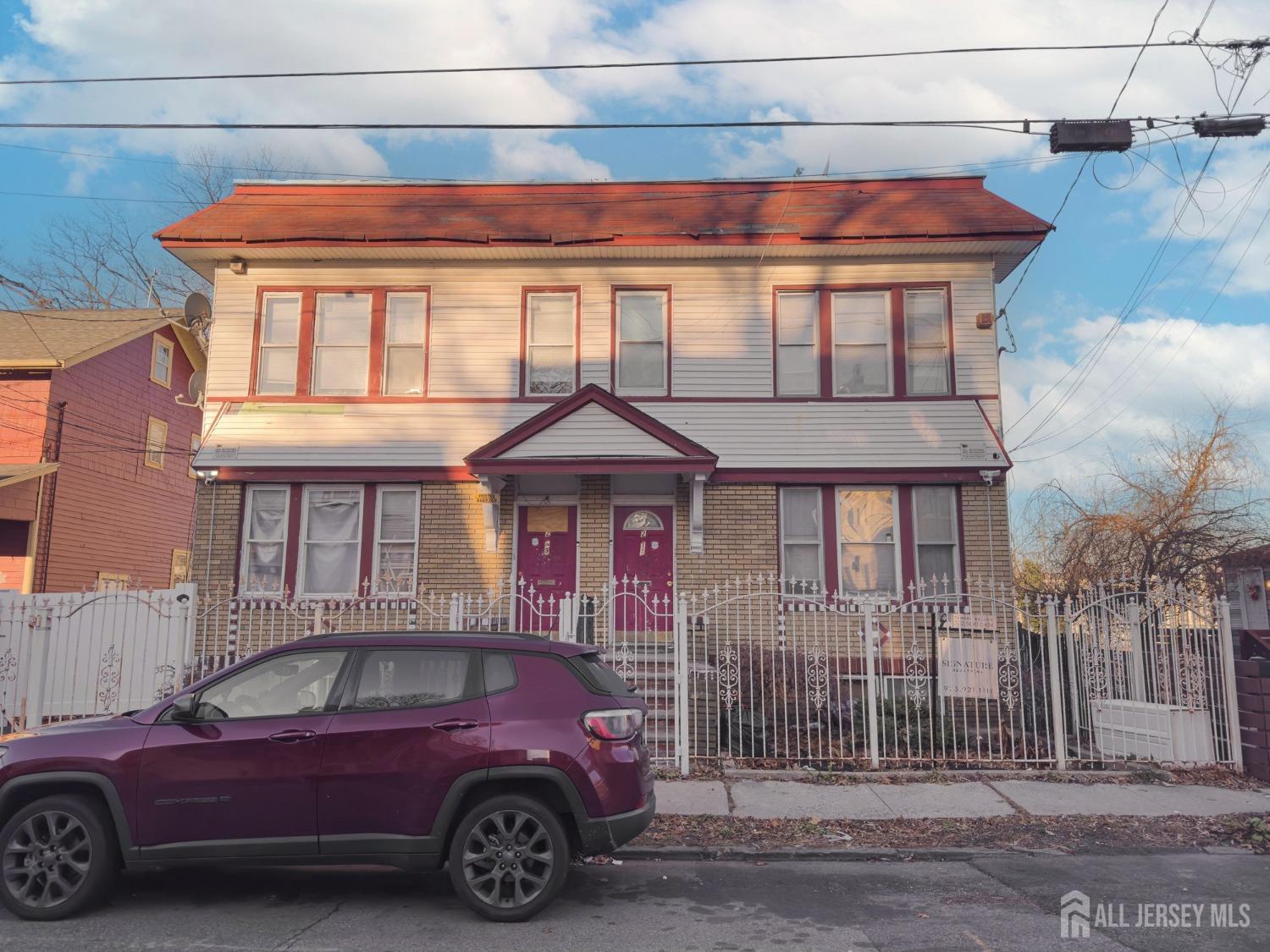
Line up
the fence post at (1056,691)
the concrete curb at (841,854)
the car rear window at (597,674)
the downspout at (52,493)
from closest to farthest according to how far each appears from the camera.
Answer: the car rear window at (597,674), the concrete curb at (841,854), the fence post at (1056,691), the downspout at (52,493)

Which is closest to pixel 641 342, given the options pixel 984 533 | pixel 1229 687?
pixel 984 533

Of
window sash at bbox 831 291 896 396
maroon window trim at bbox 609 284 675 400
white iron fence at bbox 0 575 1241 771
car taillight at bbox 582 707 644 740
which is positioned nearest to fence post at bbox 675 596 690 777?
white iron fence at bbox 0 575 1241 771

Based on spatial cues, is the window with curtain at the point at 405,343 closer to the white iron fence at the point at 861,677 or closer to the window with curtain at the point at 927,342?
the white iron fence at the point at 861,677

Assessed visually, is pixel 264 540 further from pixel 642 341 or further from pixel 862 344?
pixel 862 344

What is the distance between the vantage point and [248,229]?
14.7 meters

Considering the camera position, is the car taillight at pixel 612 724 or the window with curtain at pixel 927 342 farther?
the window with curtain at pixel 927 342

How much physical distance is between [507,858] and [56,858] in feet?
8.54

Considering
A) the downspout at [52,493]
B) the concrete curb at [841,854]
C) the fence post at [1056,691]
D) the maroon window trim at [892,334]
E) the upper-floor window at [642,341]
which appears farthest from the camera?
the downspout at [52,493]

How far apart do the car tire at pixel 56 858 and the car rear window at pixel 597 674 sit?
287 centimetres

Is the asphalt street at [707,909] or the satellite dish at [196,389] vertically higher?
the satellite dish at [196,389]

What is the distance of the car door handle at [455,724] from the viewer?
17.9ft

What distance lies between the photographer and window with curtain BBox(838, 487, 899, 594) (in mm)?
13930

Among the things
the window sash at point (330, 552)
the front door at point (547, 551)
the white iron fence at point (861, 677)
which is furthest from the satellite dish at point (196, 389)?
the front door at point (547, 551)

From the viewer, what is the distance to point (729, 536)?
1398 centimetres
